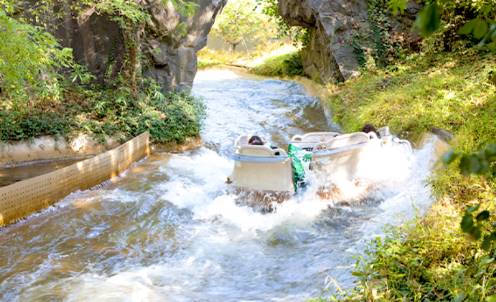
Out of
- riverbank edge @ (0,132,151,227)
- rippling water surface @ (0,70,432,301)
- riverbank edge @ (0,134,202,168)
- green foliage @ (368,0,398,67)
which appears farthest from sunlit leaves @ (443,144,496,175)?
green foliage @ (368,0,398,67)

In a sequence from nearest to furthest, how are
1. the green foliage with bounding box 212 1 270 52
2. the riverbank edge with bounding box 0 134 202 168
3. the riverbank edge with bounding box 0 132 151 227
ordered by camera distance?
the riverbank edge with bounding box 0 132 151 227 → the riverbank edge with bounding box 0 134 202 168 → the green foliage with bounding box 212 1 270 52

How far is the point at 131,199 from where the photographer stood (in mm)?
8867

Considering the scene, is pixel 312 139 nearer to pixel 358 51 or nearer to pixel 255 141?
pixel 255 141

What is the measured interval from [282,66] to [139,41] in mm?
12655

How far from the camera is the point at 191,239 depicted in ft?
23.7

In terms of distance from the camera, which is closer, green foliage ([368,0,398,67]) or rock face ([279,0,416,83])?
green foliage ([368,0,398,67])

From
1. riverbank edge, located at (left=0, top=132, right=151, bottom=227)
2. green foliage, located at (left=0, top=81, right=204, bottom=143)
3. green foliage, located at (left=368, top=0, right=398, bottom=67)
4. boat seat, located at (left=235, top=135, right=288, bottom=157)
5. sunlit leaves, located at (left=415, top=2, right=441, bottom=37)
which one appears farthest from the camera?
green foliage, located at (left=368, top=0, right=398, bottom=67)

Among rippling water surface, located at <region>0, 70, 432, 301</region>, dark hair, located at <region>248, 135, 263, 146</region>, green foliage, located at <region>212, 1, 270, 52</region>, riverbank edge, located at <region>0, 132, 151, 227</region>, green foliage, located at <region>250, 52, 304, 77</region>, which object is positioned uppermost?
green foliage, located at <region>212, 1, 270, 52</region>

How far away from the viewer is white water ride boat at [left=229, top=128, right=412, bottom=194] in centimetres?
A: 800

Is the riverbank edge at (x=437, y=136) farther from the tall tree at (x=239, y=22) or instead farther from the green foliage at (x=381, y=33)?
the tall tree at (x=239, y=22)

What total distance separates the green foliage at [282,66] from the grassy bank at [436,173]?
23.6ft

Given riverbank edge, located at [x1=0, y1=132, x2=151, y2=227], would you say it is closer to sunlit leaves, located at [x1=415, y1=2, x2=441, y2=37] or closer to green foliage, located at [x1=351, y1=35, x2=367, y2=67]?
sunlit leaves, located at [x1=415, y1=2, x2=441, y2=37]

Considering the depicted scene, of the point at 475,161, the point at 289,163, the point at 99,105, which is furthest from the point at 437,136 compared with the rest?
the point at 475,161

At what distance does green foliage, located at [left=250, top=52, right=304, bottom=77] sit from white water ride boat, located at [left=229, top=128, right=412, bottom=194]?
15.1 m
